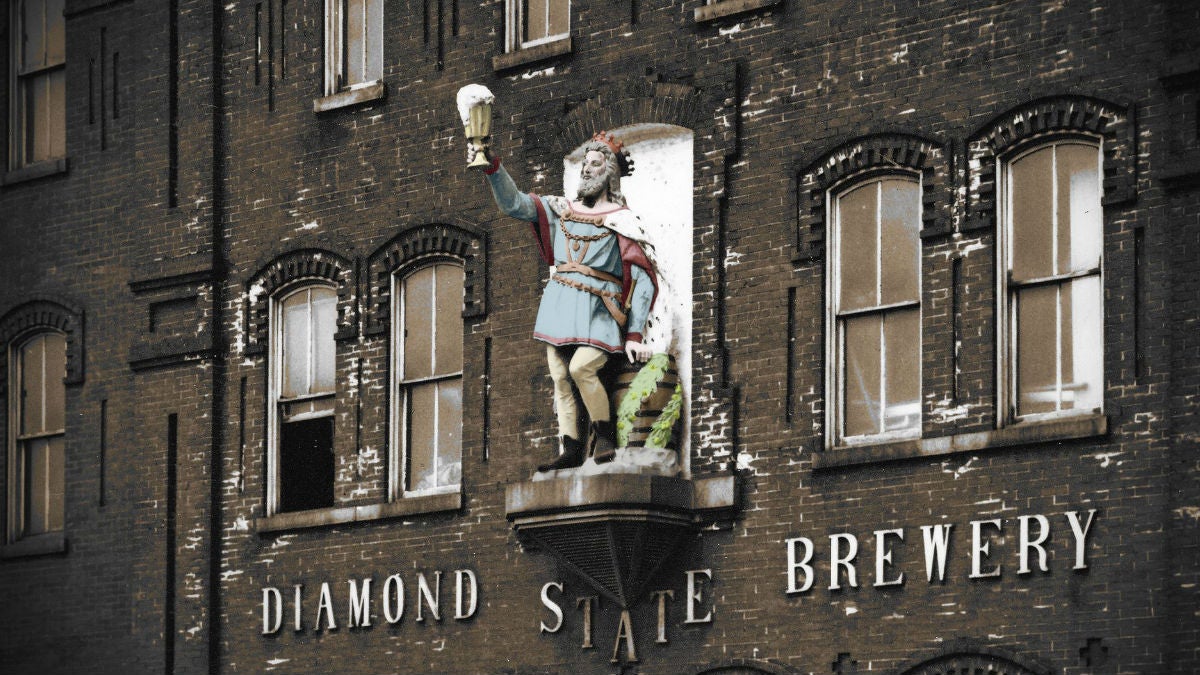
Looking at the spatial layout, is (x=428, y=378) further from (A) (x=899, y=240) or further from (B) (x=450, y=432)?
(A) (x=899, y=240)

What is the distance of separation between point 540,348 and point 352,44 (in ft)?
13.6

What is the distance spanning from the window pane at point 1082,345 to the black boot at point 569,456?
4.33 meters

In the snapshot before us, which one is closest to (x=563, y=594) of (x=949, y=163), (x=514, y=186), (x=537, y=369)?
(x=537, y=369)

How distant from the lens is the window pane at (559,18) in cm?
2316

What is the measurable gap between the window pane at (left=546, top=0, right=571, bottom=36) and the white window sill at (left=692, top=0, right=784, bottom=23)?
160 centimetres

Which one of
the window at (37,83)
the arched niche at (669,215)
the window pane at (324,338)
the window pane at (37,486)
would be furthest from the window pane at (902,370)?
the window at (37,83)

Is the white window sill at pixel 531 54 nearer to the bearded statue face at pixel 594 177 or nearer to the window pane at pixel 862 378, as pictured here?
the bearded statue face at pixel 594 177

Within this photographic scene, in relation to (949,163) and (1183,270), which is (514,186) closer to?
(949,163)

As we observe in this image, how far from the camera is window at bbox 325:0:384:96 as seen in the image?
24.6 metres

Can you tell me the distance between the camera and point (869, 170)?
2070 centimetres

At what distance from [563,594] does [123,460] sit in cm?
582

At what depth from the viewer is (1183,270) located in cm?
1859

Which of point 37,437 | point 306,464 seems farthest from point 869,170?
point 37,437

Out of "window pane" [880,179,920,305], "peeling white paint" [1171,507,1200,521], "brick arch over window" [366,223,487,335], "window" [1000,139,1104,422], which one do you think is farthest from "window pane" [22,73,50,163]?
"peeling white paint" [1171,507,1200,521]
